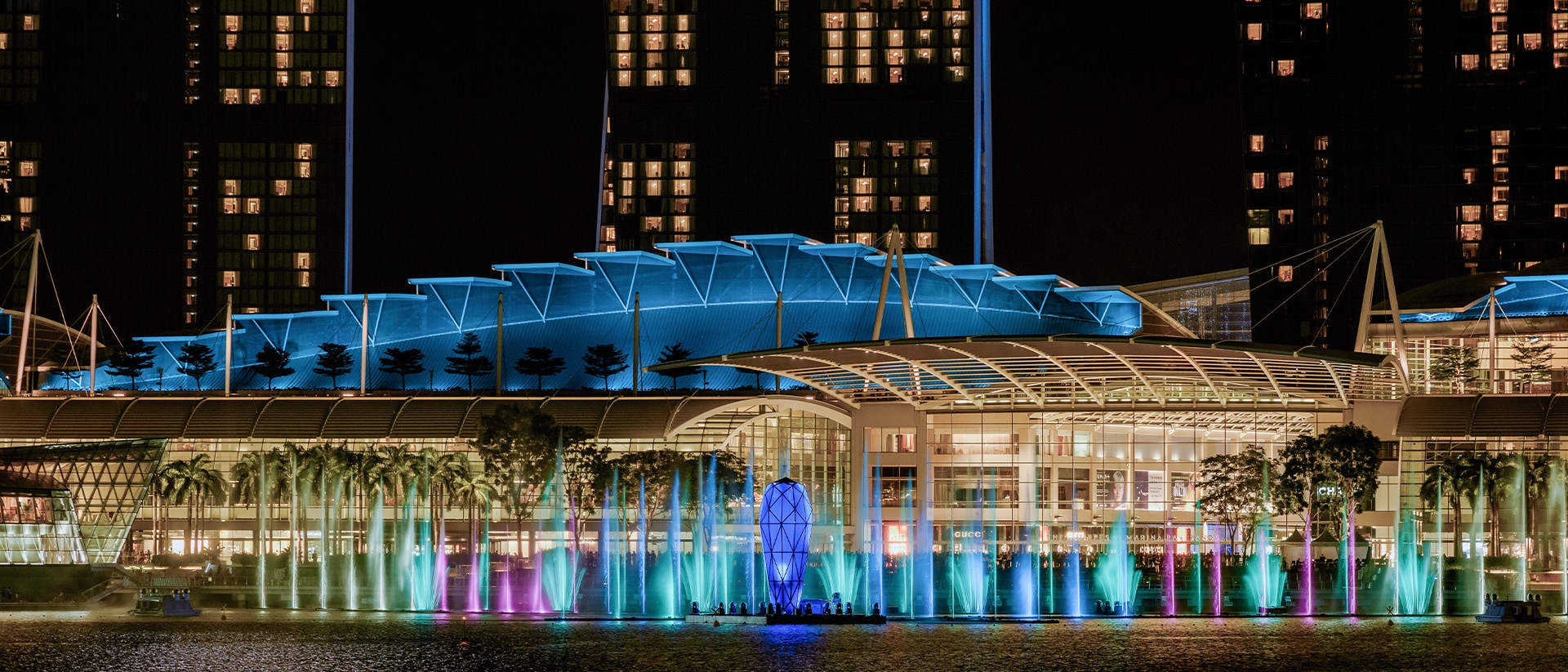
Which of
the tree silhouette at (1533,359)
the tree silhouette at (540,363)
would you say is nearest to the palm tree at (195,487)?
the tree silhouette at (540,363)

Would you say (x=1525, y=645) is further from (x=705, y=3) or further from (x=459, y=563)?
(x=705, y=3)

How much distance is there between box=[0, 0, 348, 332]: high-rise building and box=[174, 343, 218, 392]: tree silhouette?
46.6 m

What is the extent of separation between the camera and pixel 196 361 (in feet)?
446

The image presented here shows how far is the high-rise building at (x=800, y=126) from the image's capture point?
7032 inches

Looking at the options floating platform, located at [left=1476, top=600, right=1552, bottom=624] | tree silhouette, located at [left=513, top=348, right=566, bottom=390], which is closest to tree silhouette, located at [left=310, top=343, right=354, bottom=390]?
tree silhouette, located at [left=513, top=348, right=566, bottom=390]

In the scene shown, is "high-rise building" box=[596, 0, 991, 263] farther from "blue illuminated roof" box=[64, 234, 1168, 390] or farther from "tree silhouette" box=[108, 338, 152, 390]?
"tree silhouette" box=[108, 338, 152, 390]

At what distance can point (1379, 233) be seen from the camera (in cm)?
9931

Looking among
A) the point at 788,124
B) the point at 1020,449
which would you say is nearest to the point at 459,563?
the point at 1020,449

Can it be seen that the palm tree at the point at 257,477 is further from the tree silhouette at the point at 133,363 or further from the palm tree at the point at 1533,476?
the palm tree at the point at 1533,476

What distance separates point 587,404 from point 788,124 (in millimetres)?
79898

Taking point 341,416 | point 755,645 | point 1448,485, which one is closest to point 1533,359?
point 1448,485

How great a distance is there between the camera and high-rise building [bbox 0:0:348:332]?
186 metres

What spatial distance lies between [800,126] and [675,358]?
6105cm

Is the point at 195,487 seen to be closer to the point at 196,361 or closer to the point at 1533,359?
the point at 196,361
